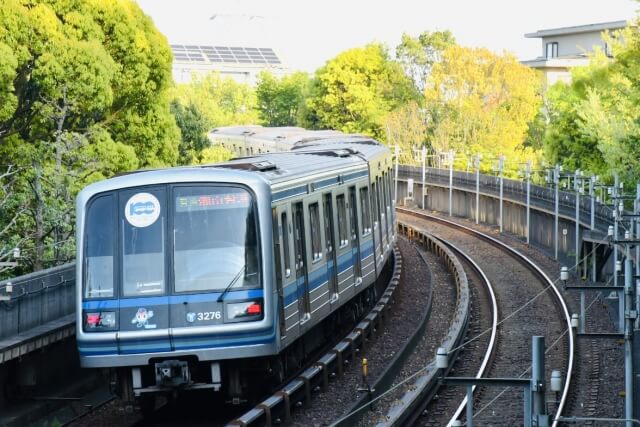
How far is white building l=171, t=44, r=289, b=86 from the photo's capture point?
134m

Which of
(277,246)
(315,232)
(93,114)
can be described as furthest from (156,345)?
(93,114)

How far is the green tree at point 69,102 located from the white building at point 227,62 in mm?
106223

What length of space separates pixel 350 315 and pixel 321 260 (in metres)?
3.88

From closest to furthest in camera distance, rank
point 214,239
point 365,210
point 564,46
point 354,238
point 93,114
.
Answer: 1. point 214,239
2. point 354,238
3. point 365,210
4. point 93,114
5. point 564,46

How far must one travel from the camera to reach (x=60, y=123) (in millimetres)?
20375

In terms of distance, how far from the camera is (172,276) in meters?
12.7

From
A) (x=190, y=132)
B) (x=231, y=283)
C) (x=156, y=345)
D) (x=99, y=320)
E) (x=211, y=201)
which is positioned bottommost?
(x=156, y=345)

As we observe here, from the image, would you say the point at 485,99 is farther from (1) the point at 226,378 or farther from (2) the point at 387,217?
(1) the point at 226,378

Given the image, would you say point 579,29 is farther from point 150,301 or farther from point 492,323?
point 150,301

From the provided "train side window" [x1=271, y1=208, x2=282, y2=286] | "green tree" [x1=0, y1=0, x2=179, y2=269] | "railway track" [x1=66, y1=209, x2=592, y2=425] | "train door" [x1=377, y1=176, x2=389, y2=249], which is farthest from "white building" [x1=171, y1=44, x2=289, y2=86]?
"train side window" [x1=271, y1=208, x2=282, y2=286]

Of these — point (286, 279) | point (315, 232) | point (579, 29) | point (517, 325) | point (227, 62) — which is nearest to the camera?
point (286, 279)

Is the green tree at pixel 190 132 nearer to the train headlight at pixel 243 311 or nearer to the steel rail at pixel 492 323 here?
the steel rail at pixel 492 323

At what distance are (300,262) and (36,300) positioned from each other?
321 cm

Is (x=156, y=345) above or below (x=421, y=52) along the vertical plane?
below
